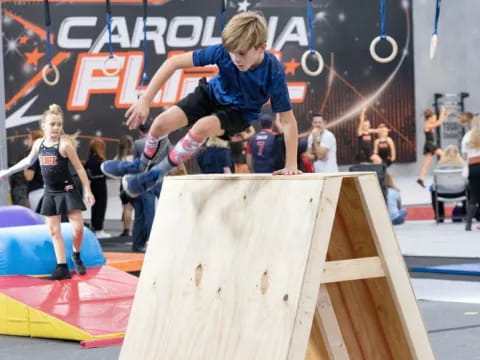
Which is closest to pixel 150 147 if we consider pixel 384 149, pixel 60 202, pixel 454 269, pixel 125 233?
pixel 60 202

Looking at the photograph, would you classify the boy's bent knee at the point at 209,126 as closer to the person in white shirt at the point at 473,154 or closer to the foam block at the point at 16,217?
the foam block at the point at 16,217

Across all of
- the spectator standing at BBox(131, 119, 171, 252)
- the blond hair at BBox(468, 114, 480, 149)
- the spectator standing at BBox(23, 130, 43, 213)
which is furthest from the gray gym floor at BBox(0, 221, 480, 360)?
the blond hair at BBox(468, 114, 480, 149)

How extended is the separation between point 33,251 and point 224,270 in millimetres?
4130

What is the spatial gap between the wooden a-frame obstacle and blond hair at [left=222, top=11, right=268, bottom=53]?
→ 0.69 m

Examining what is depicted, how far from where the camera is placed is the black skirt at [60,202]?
810cm

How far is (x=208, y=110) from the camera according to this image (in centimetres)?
542

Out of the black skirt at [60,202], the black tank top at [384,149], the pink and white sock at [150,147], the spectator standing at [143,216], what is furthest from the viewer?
the black tank top at [384,149]

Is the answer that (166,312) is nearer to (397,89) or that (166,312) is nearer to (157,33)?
(157,33)

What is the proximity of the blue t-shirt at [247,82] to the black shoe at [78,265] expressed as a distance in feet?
10.7

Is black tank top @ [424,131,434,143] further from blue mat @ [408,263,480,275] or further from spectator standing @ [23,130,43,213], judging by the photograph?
blue mat @ [408,263,480,275]

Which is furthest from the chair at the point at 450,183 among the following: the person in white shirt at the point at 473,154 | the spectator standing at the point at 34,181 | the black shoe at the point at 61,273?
the black shoe at the point at 61,273

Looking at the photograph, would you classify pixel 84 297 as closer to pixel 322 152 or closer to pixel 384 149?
pixel 322 152

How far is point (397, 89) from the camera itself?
22469 mm

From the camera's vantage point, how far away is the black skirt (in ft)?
26.6
